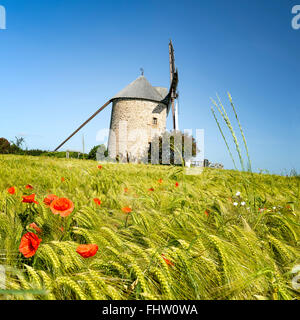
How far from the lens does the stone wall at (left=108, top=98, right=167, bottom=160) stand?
70.4 feet

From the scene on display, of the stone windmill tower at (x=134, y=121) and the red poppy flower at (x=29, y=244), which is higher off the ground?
the stone windmill tower at (x=134, y=121)

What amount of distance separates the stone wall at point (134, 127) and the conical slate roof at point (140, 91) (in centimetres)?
47

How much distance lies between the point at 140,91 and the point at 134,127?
4.18 meters

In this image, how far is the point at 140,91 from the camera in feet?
73.0

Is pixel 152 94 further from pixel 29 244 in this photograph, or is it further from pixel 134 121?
pixel 29 244

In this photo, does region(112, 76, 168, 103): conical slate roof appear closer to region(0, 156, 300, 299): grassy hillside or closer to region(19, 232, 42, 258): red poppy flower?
region(0, 156, 300, 299): grassy hillside

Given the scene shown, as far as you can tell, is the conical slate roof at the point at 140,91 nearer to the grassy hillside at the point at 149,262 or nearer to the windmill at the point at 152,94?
the windmill at the point at 152,94

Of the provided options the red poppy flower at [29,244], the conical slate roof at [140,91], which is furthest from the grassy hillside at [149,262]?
the conical slate roof at [140,91]

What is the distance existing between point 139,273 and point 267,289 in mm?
446

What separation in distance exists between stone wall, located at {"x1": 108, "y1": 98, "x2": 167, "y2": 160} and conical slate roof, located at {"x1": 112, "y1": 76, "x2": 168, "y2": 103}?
47 cm

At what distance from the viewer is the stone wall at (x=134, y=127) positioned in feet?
70.4

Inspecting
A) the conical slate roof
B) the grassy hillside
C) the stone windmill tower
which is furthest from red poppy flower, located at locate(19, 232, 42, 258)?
the conical slate roof

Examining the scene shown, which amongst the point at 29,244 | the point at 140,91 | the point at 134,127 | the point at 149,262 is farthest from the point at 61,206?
the point at 140,91
